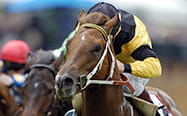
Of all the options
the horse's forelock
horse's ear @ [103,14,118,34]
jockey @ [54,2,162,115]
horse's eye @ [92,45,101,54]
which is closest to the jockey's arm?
jockey @ [54,2,162,115]

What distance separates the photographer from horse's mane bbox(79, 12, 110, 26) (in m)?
6.28

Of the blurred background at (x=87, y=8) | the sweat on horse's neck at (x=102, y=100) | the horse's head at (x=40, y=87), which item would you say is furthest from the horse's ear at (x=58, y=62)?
the blurred background at (x=87, y=8)

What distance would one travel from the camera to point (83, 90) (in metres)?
6.07

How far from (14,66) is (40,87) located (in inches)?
109

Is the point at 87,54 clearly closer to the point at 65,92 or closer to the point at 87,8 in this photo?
the point at 65,92

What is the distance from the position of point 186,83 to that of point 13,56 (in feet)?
30.7

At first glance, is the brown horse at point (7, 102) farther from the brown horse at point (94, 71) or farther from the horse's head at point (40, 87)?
the brown horse at point (94, 71)

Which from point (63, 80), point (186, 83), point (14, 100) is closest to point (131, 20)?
point (63, 80)

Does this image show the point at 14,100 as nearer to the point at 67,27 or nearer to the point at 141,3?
the point at 67,27

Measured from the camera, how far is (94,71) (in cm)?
599

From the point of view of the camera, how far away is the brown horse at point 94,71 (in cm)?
582

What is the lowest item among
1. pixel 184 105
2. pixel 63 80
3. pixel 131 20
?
pixel 184 105

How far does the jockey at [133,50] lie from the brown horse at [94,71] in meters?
0.25

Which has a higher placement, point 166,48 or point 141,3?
point 141,3
